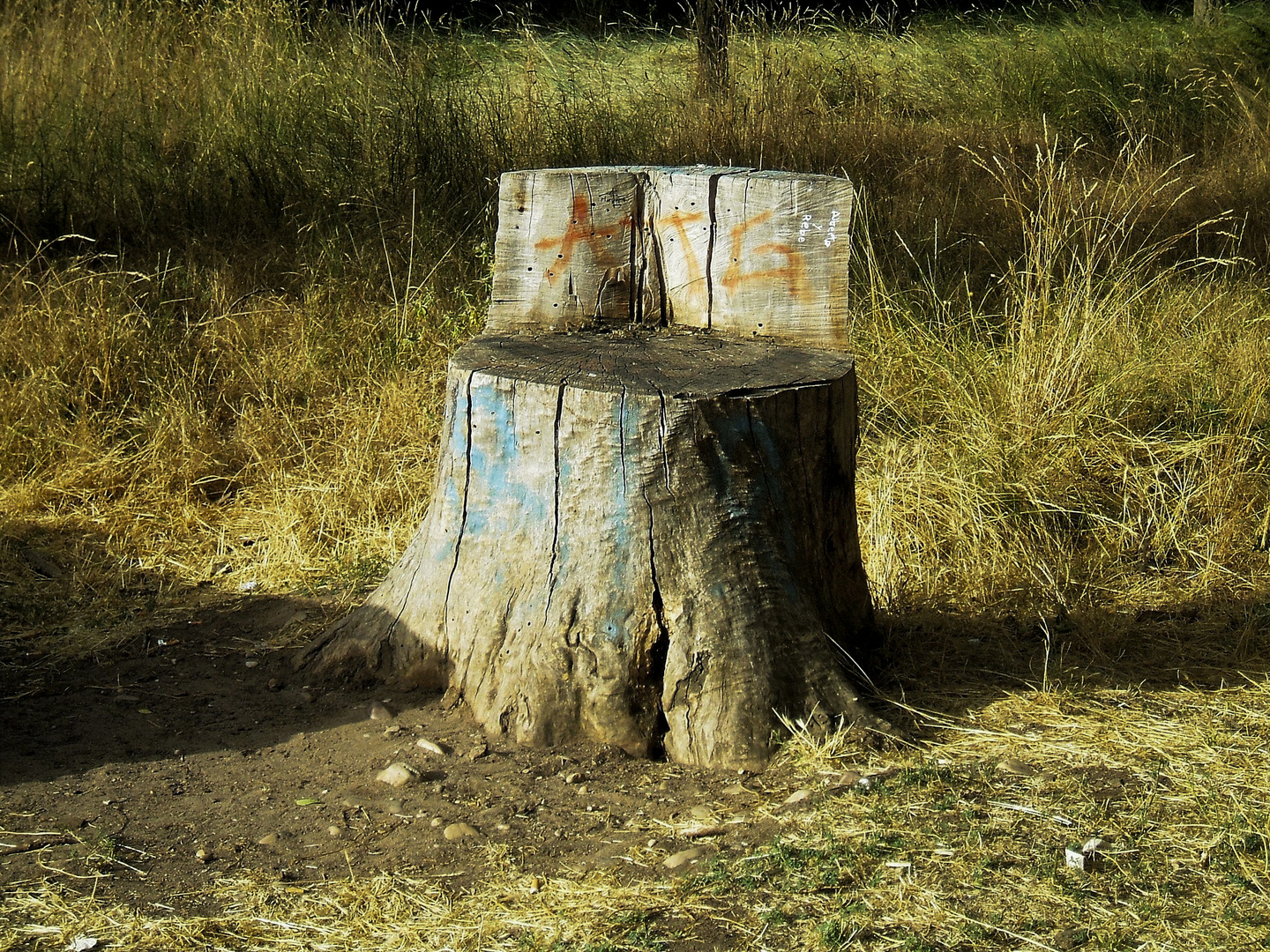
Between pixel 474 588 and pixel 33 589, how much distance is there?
68.1 inches

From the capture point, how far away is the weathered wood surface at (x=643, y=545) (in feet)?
8.41

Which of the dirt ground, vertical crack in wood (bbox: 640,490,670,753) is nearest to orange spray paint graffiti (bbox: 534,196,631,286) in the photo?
vertical crack in wood (bbox: 640,490,670,753)

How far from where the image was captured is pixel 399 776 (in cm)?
258

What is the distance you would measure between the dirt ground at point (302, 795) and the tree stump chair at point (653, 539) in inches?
4.1

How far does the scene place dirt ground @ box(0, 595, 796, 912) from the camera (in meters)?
2.30

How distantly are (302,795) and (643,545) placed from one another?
88 cm

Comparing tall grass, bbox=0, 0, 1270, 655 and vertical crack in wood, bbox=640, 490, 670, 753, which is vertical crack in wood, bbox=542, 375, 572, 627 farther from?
tall grass, bbox=0, 0, 1270, 655

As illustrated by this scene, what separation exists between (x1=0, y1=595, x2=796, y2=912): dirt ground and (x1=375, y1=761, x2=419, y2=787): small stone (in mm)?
17

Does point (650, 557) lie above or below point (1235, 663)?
above

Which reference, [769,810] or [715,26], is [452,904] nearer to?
[769,810]

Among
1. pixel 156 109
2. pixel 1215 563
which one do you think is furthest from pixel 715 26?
pixel 1215 563

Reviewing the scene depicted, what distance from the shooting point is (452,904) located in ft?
7.11

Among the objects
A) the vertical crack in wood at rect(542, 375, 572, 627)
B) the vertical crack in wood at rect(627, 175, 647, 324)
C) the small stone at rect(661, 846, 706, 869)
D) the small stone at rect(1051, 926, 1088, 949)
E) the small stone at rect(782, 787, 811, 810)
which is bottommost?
the small stone at rect(661, 846, 706, 869)

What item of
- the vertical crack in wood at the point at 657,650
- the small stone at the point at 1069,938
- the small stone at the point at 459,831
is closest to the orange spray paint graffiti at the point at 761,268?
the vertical crack in wood at the point at 657,650
